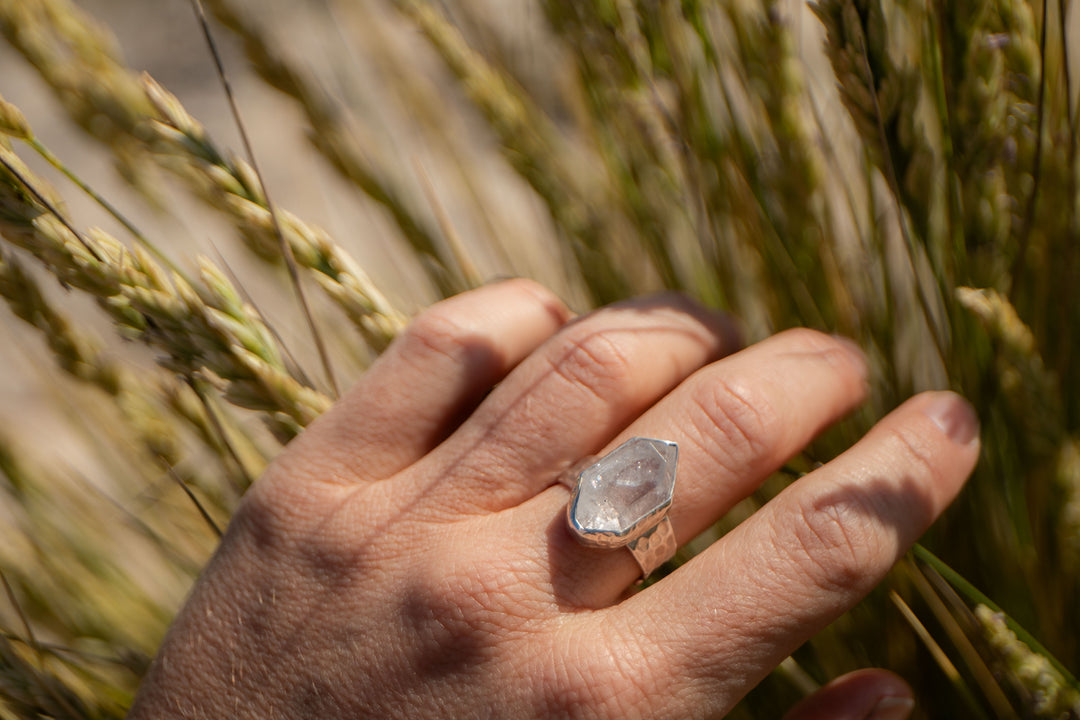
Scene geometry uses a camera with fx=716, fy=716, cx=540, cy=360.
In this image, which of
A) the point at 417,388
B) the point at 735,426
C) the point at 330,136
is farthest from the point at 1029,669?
the point at 330,136

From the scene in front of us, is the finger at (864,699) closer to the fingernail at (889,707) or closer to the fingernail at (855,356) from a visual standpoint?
the fingernail at (889,707)

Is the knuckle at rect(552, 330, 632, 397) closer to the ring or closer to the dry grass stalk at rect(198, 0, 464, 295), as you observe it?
the ring

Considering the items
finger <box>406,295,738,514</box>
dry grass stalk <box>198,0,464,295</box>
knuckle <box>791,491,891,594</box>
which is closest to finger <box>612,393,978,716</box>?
knuckle <box>791,491,891,594</box>

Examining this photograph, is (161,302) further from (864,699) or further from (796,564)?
(864,699)

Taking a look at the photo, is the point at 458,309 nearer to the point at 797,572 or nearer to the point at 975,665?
the point at 797,572

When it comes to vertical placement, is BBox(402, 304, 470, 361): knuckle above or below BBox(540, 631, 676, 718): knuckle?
above
